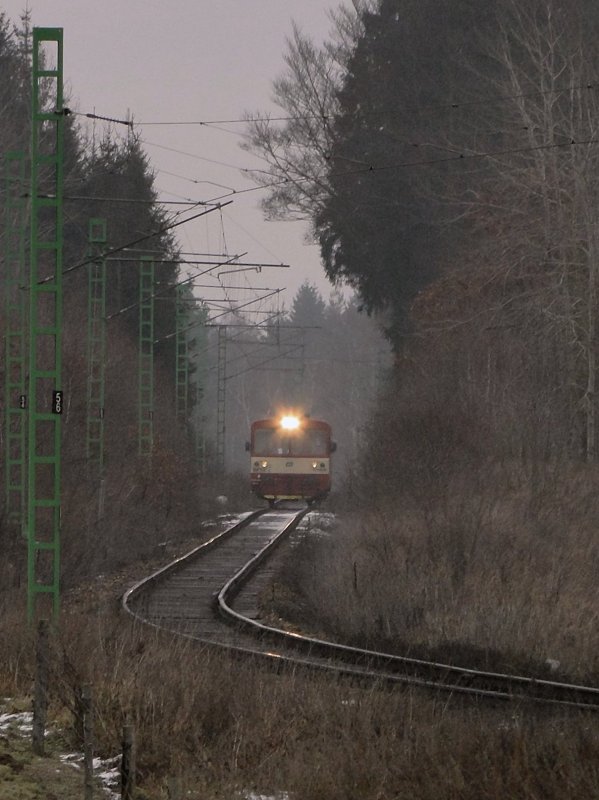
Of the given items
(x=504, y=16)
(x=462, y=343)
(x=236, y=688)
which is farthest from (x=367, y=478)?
(x=236, y=688)

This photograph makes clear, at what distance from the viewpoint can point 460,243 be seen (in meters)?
39.6

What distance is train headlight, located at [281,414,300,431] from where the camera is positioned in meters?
43.5

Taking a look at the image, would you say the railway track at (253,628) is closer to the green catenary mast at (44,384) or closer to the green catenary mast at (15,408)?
the green catenary mast at (44,384)

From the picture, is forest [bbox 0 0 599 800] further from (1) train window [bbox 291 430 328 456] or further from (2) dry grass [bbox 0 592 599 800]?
(1) train window [bbox 291 430 328 456]

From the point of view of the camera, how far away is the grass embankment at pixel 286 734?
310 inches

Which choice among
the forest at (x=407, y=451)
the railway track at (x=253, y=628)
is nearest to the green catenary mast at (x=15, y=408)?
the forest at (x=407, y=451)

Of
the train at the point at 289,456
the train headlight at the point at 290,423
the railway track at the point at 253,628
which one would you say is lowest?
the railway track at the point at 253,628

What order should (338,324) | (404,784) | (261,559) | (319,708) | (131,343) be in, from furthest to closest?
(338,324)
(131,343)
(261,559)
(319,708)
(404,784)

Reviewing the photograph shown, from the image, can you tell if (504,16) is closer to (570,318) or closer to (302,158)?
(302,158)

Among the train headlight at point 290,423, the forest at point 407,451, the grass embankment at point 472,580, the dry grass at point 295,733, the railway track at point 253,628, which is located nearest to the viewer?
the dry grass at point 295,733

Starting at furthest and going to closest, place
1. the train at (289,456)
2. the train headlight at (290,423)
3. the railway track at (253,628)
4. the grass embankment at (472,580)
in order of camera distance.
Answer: the train headlight at (290,423) < the train at (289,456) < the grass embankment at (472,580) < the railway track at (253,628)

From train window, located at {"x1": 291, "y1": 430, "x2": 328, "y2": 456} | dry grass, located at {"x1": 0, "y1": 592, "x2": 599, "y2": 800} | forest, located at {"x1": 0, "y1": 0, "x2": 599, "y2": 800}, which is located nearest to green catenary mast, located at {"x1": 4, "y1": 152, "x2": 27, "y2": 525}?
forest, located at {"x1": 0, "y1": 0, "x2": 599, "y2": 800}

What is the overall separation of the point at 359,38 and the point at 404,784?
40651mm

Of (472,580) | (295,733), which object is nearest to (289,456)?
(472,580)
